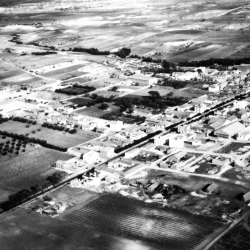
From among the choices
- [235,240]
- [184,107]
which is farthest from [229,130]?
[235,240]

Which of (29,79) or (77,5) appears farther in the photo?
(77,5)

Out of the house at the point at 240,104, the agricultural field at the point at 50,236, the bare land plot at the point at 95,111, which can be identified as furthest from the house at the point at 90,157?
the house at the point at 240,104

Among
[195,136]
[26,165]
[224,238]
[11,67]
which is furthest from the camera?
[11,67]

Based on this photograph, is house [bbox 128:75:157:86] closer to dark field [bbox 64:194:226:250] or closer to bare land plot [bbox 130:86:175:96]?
bare land plot [bbox 130:86:175:96]

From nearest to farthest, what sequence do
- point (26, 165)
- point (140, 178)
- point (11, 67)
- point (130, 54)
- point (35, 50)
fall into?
point (140, 178), point (26, 165), point (11, 67), point (130, 54), point (35, 50)

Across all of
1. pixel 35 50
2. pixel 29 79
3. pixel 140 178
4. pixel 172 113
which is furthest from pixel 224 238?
pixel 35 50

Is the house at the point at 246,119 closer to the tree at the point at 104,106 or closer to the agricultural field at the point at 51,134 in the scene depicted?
the agricultural field at the point at 51,134

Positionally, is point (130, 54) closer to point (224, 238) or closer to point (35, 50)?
point (35, 50)
